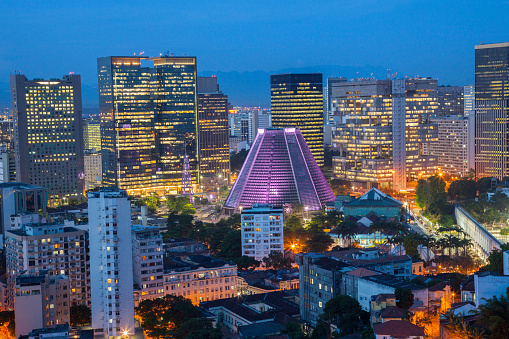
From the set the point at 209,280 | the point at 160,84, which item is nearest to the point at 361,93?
the point at 160,84

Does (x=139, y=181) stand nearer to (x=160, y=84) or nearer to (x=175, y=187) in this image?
Result: (x=175, y=187)

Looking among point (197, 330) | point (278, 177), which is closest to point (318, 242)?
point (278, 177)

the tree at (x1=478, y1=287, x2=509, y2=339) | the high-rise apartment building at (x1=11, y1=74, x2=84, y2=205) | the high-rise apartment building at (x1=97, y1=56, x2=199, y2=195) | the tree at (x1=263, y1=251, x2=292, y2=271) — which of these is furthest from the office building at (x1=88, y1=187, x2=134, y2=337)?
the high-rise apartment building at (x1=97, y1=56, x2=199, y2=195)

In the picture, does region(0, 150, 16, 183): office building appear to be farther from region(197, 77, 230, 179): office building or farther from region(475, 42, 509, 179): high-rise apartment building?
region(475, 42, 509, 179): high-rise apartment building

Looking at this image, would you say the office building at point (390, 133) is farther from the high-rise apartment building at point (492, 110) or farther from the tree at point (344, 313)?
the tree at point (344, 313)

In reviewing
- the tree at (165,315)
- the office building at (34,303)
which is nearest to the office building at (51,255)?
the office building at (34,303)
